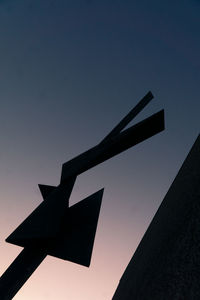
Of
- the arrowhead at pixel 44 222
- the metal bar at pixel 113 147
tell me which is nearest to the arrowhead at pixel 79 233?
the arrowhead at pixel 44 222

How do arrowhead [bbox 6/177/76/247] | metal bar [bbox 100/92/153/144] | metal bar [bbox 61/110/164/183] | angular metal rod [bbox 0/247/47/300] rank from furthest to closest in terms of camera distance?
metal bar [bbox 100/92/153/144] → metal bar [bbox 61/110/164/183] → arrowhead [bbox 6/177/76/247] → angular metal rod [bbox 0/247/47/300]

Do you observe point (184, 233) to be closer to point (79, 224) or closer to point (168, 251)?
point (168, 251)

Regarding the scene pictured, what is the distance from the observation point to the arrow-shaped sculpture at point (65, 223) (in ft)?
4.50

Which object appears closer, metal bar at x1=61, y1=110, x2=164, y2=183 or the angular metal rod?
the angular metal rod

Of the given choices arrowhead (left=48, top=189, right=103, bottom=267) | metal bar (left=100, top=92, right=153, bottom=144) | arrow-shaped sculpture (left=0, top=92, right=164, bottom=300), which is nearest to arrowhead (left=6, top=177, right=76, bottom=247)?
arrow-shaped sculpture (left=0, top=92, right=164, bottom=300)

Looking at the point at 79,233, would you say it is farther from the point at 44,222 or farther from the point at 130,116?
the point at 130,116

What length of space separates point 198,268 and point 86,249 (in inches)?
26.3

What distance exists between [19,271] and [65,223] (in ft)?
1.25

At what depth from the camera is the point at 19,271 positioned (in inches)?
52.8

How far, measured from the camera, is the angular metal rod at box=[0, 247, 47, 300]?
1.28 meters

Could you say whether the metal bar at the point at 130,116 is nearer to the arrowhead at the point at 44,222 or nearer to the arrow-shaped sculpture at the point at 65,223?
the arrow-shaped sculpture at the point at 65,223

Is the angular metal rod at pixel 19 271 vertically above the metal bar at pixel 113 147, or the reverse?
the metal bar at pixel 113 147

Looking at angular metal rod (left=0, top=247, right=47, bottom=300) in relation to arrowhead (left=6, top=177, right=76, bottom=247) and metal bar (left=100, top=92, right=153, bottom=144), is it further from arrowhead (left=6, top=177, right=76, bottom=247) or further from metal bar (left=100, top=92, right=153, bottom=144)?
metal bar (left=100, top=92, right=153, bottom=144)

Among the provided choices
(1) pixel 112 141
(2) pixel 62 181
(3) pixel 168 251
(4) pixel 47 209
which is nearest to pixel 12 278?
(4) pixel 47 209
